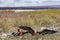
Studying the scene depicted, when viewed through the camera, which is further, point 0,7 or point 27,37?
point 0,7

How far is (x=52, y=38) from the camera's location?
5.66 meters

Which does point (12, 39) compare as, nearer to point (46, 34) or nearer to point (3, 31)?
point (46, 34)

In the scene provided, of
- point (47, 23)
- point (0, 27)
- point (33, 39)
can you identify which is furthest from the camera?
point (47, 23)

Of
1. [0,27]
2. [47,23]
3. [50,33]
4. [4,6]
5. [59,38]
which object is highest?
[59,38]

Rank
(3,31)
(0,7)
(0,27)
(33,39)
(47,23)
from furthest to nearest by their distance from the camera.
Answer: (0,7)
(47,23)
(0,27)
(3,31)
(33,39)

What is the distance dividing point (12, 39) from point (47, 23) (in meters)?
4.47

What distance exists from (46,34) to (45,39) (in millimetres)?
892

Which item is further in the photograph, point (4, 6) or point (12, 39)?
point (4, 6)

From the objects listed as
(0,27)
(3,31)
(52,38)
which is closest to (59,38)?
(52,38)

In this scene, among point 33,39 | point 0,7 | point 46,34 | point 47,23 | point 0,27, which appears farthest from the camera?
point 0,7

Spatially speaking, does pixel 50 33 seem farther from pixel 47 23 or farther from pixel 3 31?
pixel 47 23

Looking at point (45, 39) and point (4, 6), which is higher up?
point (45, 39)

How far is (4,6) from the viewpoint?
36.3m

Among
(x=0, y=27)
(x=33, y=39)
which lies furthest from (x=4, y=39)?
(x=0, y=27)
